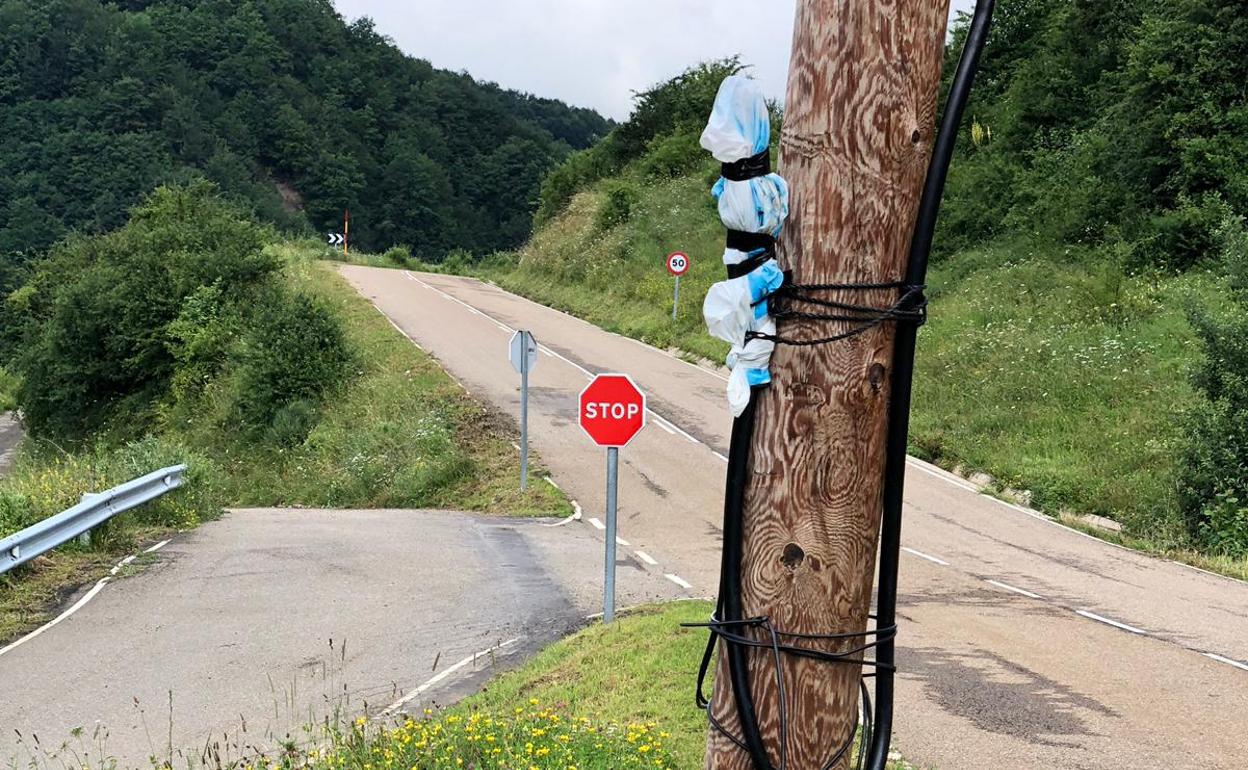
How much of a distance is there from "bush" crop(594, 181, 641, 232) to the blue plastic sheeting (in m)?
43.5

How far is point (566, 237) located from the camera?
49344mm

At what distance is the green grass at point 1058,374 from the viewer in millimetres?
17672

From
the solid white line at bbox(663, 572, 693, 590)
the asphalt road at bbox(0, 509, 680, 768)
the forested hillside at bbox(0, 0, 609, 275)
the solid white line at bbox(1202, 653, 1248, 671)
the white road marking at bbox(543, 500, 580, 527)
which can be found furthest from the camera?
the forested hillside at bbox(0, 0, 609, 275)

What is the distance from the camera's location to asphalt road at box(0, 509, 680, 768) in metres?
7.57

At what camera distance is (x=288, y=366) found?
27.2 m

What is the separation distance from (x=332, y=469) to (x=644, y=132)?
38061 mm

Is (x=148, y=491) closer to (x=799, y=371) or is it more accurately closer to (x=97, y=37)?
(x=799, y=371)

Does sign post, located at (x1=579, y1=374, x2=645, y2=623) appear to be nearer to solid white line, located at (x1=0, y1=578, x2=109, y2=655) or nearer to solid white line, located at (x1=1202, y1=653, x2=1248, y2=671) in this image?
solid white line, located at (x1=0, y1=578, x2=109, y2=655)

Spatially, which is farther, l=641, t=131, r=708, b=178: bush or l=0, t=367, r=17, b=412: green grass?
l=0, t=367, r=17, b=412: green grass

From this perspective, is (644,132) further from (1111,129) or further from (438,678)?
(438,678)

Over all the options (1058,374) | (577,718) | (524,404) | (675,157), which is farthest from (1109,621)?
(675,157)

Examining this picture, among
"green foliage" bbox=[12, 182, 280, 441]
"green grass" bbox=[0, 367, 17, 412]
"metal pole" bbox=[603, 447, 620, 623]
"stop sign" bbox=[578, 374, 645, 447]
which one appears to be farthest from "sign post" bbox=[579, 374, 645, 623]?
"green grass" bbox=[0, 367, 17, 412]

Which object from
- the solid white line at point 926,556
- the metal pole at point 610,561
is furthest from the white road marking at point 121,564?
the solid white line at point 926,556

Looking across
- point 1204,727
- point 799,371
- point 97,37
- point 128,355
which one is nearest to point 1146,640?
point 1204,727
